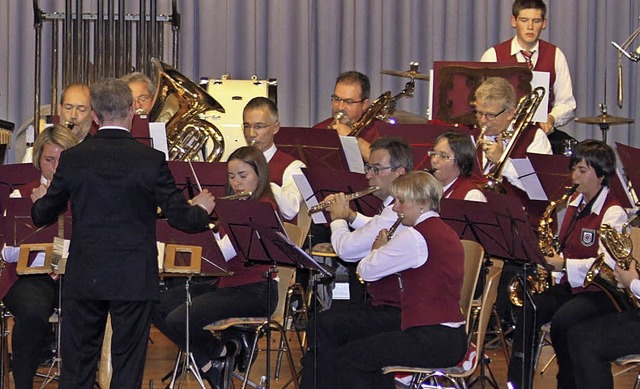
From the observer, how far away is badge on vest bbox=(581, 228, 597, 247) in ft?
18.1

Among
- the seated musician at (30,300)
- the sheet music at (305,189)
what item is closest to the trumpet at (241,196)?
the sheet music at (305,189)

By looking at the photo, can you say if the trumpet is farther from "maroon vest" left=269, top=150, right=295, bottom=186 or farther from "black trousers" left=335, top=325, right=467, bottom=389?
"black trousers" left=335, top=325, right=467, bottom=389

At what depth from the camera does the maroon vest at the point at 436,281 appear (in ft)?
15.8

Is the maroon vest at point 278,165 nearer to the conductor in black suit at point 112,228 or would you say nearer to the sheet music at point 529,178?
the sheet music at point 529,178

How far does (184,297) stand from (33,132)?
2.70 m

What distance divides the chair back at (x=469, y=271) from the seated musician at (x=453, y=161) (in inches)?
25.1

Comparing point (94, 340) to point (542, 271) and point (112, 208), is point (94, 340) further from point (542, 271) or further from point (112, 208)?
point (542, 271)

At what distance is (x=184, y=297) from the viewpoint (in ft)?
19.4

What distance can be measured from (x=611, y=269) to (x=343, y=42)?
4.87 m

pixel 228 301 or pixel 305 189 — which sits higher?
pixel 305 189

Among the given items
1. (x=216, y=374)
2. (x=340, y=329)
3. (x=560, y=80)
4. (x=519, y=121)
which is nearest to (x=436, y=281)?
(x=340, y=329)

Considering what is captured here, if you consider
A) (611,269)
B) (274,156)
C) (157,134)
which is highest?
(157,134)

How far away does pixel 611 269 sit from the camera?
201 inches

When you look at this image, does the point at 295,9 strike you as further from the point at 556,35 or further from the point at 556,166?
the point at 556,166
